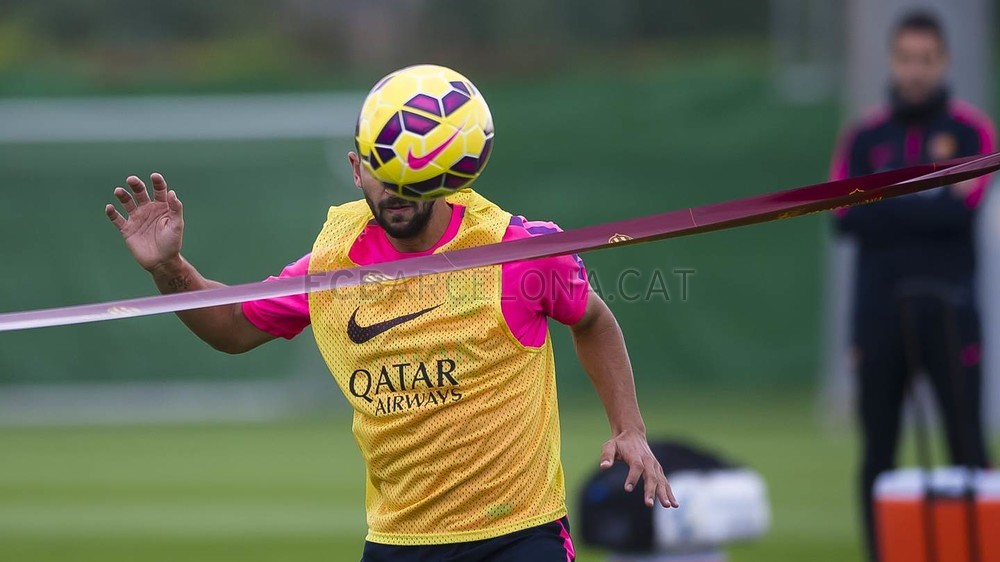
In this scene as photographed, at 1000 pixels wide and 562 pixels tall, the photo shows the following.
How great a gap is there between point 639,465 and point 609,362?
→ 0.35 meters

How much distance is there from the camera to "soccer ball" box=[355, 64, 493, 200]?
368cm

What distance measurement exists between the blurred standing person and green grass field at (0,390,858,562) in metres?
1.17

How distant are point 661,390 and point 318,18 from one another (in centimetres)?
979

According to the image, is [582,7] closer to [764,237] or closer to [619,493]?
[764,237]

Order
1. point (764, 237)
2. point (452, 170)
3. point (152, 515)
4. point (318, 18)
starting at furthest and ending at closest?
point (318, 18), point (764, 237), point (152, 515), point (452, 170)

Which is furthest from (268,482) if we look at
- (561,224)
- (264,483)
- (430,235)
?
(430,235)

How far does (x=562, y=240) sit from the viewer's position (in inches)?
153

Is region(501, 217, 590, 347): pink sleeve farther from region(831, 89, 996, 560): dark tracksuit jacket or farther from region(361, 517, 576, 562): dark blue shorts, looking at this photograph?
region(831, 89, 996, 560): dark tracksuit jacket

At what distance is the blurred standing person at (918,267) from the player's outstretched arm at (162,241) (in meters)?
3.42

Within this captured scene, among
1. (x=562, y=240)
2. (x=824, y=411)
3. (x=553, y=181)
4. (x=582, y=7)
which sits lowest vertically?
(x=562, y=240)

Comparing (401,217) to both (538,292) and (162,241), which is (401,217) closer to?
(538,292)

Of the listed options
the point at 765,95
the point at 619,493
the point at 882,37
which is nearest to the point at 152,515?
the point at 619,493

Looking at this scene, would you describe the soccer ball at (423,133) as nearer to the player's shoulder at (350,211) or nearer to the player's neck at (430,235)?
the player's neck at (430,235)

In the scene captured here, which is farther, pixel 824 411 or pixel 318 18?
pixel 318 18
